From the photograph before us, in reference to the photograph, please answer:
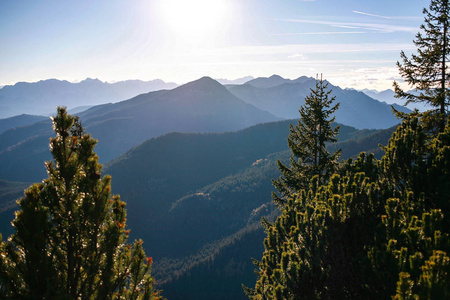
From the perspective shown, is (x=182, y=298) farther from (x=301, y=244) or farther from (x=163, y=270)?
(x=301, y=244)

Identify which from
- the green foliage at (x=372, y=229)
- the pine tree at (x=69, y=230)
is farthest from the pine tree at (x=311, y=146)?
the pine tree at (x=69, y=230)

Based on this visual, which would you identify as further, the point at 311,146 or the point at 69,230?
the point at 311,146

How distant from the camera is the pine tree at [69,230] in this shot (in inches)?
223

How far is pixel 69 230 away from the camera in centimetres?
644

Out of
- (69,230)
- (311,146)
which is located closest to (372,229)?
(69,230)

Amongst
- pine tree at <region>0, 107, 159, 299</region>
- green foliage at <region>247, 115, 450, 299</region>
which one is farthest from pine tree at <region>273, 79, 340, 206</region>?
pine tree at <region>0, 107, 159, 299</region>

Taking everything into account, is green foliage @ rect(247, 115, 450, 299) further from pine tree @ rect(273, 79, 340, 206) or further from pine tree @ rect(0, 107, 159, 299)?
pine tree @ rect(273, 79, 340, 206)

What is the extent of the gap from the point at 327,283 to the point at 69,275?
8503 millimetres

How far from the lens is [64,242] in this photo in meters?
6.50

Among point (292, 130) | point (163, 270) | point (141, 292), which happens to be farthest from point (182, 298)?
point (141, 292)

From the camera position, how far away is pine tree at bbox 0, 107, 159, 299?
18.6 ft

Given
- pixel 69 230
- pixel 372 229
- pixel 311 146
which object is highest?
pixel 311 146

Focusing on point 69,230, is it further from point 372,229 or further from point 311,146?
point 311,146

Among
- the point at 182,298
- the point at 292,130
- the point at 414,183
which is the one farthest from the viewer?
the point at 182,298
